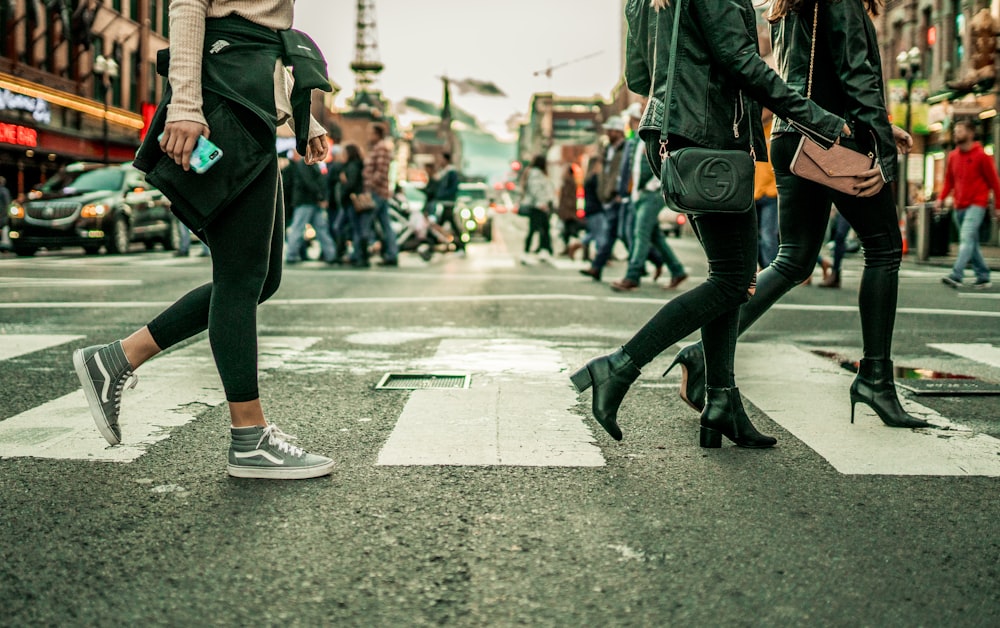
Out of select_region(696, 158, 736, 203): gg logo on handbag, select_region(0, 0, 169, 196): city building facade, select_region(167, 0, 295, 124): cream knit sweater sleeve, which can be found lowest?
select_region(696, 158, 736, 203): gg logo on handbag

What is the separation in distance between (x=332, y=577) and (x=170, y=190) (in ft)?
4.69

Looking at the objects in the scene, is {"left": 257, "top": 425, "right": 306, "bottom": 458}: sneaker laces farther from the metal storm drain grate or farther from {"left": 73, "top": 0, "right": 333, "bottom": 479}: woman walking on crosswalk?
the metal storm drain grate

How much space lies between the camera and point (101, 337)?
7441 mm

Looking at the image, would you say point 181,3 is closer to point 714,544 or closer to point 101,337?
point 714,544

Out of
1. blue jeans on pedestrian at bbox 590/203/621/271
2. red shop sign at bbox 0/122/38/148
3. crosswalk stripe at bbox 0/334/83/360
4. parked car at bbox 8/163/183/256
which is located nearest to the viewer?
crosswalk stripe at bbox 0/334/83/360

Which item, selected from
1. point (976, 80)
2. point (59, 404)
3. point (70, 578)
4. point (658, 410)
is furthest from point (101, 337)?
point (976, 80)

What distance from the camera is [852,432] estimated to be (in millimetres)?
4402

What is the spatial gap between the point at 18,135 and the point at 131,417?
31.3m

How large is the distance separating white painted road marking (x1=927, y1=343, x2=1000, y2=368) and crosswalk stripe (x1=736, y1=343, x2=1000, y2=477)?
1066mm

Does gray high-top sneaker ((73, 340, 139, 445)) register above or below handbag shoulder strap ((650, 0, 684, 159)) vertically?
below

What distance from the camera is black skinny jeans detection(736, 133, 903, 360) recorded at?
4.60m

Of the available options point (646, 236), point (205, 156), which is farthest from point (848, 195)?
point (646, 236)

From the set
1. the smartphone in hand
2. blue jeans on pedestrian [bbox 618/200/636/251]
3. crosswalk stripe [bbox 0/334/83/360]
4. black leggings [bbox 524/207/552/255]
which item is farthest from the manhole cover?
black leggings [bbox 524/207/552/255]

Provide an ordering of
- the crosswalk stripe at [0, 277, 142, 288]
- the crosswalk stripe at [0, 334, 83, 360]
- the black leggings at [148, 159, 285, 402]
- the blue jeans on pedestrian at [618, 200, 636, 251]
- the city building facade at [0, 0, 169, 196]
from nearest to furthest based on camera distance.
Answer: the black leggings at [148, 159, 285, 402]
the crosswalk stripe at [0, 334, 83, 360]
the crosswalk stripe at [0, 277, 142, 288]
the blue jeans on pedestrian at [618, 200, 636, 251]
the city building facade at [0, 0, 169, 196]
